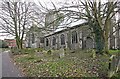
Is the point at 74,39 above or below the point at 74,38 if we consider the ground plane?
below

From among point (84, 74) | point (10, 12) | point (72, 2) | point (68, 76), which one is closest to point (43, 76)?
point (68, 76)

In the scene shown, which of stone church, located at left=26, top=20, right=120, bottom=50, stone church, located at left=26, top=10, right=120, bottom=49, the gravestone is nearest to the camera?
the gravestone

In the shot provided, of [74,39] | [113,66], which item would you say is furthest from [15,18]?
[113,66]

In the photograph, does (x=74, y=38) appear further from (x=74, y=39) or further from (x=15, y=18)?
(x=15, y=18)

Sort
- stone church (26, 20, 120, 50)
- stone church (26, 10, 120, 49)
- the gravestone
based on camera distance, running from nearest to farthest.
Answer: the gravestone → stone church (26, 10, 120, 49) → stone church (26, 20, 120, 50)

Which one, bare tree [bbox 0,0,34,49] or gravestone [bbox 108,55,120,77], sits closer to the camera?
gravestone [bbox 108,55,120,77]

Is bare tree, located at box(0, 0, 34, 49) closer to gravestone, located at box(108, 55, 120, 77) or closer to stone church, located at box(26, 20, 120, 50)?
stone church, located at box(26, 20, 120, 50)

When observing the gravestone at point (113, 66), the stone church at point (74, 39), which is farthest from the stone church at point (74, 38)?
the gravestone at point (113, 66)

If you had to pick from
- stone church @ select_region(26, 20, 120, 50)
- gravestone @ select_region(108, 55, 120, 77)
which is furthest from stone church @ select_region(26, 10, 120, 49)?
gravestone @ select_region(108, 55, 120, 77)

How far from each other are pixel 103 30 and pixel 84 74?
323 inches

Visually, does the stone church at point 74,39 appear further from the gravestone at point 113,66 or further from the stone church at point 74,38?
the gravestone at point 113,66

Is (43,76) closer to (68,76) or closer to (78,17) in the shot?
(68,76)

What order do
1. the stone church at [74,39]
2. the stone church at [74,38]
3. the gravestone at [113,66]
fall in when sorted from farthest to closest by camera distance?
the stone church at [74,39], the stone church at [74,38], the gravestone at [113,66]

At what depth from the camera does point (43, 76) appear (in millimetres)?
9750
